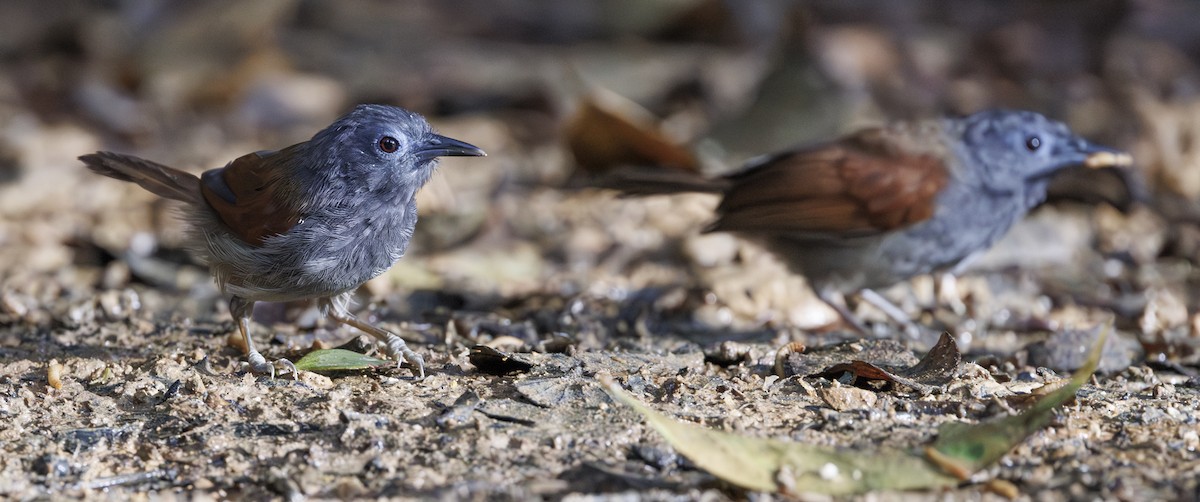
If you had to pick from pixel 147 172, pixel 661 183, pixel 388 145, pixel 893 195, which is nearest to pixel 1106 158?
pixel 893 195

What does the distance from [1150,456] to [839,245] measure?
2.56 m

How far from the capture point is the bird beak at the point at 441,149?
4.36m

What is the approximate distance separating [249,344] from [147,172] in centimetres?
89

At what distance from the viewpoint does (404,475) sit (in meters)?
3.22

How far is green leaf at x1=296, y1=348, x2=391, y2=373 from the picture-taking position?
398cm

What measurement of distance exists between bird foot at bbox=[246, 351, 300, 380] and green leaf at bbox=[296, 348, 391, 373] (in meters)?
0.03

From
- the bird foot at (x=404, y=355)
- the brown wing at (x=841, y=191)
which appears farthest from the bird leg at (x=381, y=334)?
the brown wing at (x=841, y=191)

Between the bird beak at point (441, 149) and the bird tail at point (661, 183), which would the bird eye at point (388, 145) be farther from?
the bird tail at point (661, 183)

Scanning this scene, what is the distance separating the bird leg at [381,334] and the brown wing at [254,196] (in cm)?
44

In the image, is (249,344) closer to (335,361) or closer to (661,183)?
(335,361)

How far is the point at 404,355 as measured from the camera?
4203mm

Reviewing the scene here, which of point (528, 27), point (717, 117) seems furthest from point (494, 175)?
point (528, 27)

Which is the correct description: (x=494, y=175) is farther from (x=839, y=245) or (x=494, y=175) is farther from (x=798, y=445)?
(x=798, y=445)

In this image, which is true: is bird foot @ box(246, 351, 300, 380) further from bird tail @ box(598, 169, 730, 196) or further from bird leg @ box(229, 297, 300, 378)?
bird tail @ box(598, 169, 730, 196)
